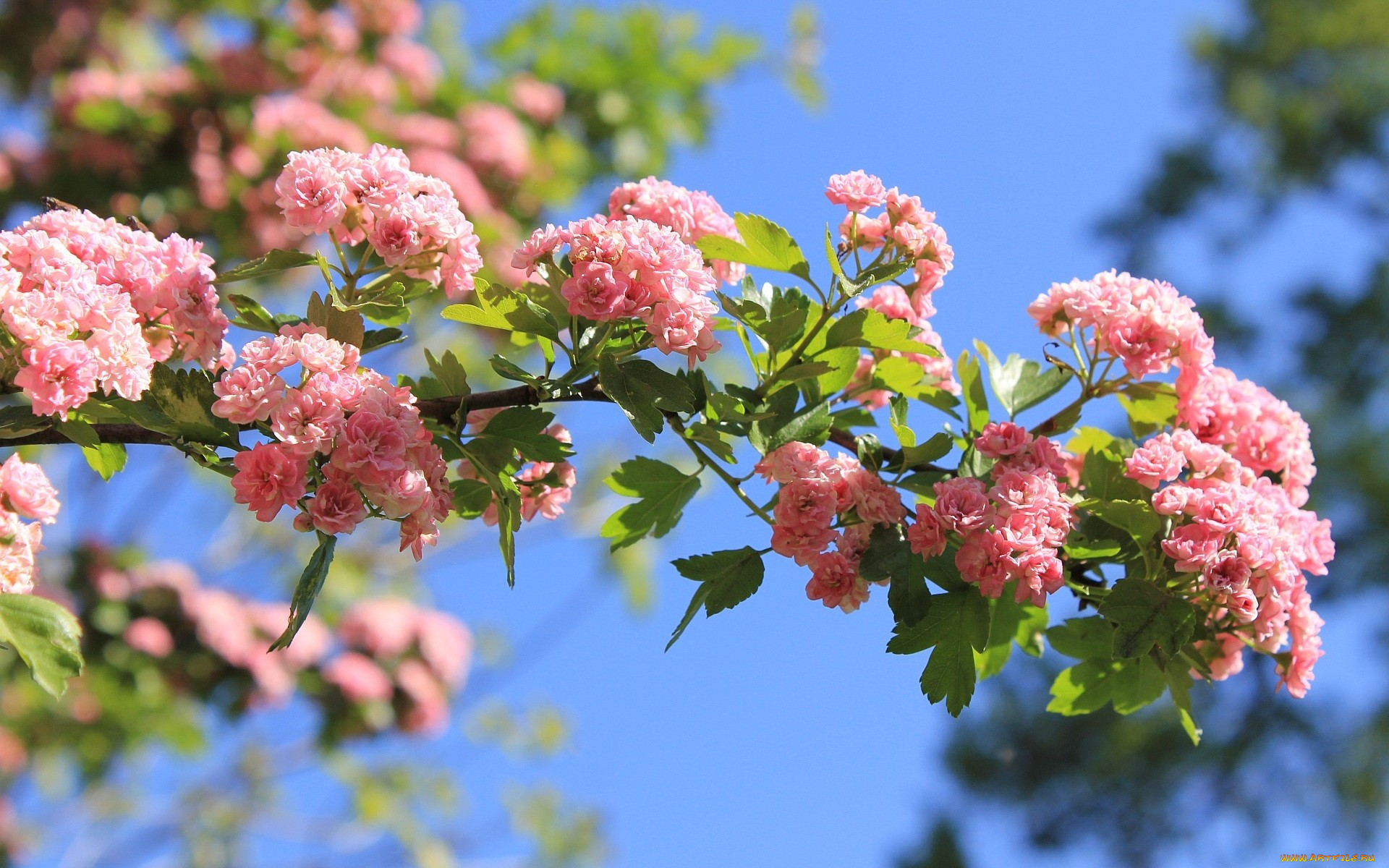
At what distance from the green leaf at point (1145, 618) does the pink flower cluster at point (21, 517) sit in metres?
1.45

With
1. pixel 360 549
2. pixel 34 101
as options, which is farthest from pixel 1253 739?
pixel 34 101

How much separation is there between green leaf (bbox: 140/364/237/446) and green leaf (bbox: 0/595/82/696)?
319 mm

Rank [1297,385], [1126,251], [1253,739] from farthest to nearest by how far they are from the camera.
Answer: [1126,251] → [1297,385] → [1253,739]

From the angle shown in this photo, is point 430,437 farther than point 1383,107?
No

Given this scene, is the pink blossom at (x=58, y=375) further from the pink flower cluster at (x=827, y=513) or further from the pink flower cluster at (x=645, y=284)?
the pink flower cluster at (x=827, y=513)

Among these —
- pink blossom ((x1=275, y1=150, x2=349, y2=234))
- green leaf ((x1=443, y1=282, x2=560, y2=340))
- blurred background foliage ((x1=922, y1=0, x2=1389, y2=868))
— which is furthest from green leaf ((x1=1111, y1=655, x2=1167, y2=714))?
blurred background foliage ((x1=922, y1=0, x2=1389, y2=868))

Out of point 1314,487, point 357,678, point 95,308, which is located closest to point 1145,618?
point 95,308

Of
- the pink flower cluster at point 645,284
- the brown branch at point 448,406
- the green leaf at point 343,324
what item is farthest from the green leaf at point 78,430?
the pink flower cluster at point 645,284

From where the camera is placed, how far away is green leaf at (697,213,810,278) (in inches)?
61.6

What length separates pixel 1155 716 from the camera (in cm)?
1482

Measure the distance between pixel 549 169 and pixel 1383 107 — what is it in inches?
562

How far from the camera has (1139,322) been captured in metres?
1.67

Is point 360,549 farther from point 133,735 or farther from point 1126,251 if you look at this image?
point 1126,251

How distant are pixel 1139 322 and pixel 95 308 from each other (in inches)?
54.4
